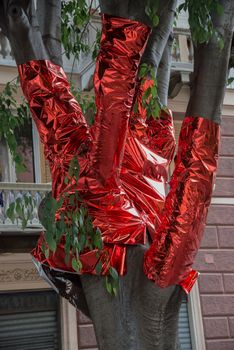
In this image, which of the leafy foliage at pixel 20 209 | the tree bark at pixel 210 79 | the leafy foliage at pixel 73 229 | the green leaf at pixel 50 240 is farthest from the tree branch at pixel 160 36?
the green leaf at pixel 50 240

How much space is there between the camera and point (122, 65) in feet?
11.5

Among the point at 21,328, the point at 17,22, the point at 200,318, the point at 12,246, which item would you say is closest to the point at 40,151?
the point at 12,246

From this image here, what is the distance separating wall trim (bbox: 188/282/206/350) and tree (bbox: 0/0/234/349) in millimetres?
6183

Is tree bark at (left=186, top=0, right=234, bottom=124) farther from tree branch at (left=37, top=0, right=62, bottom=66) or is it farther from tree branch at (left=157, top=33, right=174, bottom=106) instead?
tree branch at (left=37, top=0, right=62, bottom=66)

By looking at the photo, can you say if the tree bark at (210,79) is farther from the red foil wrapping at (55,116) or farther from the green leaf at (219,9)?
the red foil wrapping at (55,116)

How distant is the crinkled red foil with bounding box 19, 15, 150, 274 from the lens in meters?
3.53

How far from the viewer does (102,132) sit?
11.7 ft

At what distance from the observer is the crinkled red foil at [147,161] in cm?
397

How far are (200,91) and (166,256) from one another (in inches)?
41.5

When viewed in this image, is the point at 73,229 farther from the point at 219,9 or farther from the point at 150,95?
the point at 219,9

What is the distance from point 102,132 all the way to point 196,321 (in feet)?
23.1

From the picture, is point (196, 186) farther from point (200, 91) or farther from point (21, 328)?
point (21, 328)

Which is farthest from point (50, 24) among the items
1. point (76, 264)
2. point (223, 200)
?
point (223, 200)

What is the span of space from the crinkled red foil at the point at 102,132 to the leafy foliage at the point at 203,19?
591mm
